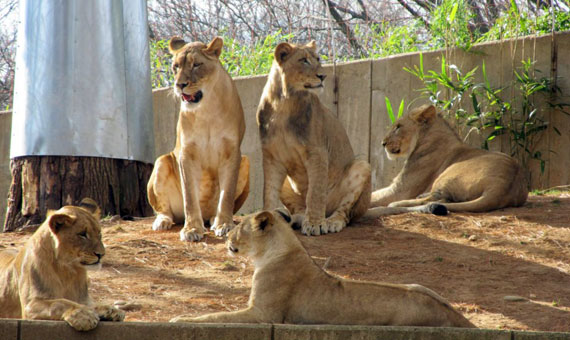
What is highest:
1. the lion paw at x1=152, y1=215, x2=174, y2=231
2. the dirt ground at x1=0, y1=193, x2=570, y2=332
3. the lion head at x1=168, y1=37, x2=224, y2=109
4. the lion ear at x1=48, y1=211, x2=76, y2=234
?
the lion head at x1=168, y1=37, x2=224, y2=109

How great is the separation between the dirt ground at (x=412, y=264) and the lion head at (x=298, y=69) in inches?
52.3

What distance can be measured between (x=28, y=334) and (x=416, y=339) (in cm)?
171

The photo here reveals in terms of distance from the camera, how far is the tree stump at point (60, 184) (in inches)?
311

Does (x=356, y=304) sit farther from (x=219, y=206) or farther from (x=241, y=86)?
(x=241, y=86)

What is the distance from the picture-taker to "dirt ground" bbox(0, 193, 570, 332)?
191 inches

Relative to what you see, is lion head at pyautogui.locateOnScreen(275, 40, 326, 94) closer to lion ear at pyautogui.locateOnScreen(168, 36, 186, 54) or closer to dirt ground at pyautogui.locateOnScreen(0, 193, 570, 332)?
lion ear at pyautogui.locateOnScreen(168, 36, 186, 54)

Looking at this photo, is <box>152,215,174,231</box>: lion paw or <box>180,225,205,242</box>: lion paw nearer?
<box>180,225,205,242</box>: lion paw

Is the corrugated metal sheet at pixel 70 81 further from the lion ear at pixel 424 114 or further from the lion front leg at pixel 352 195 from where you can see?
the lion ear at pixel 424 114

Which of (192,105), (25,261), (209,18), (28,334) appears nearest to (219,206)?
(192,105)

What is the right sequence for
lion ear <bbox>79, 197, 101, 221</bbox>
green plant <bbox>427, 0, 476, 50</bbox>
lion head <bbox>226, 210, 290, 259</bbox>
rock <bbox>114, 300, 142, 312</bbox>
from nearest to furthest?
lion ear <bbox>79, 197, 101, 221</bbox> → lion head <bbox>226, 210, 290, 259</bbox> → rock <bbox>114, 300, 142, 312</bbox> → green plant <bbox>427, 0, 476, 50</bbox>

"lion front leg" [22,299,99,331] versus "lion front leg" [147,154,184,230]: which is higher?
"lion front leg" [147,154,184,230]

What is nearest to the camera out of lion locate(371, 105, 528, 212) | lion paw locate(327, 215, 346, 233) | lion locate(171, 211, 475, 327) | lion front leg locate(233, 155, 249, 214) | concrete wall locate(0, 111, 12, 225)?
lion locate(171, 211, 475, 327)

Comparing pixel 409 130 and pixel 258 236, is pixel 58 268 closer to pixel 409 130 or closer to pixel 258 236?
pixel 258 236

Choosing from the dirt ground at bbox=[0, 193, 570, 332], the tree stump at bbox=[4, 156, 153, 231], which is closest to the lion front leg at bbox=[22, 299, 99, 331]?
the dirt ground at bbox=[0, 193, 570, 332]
